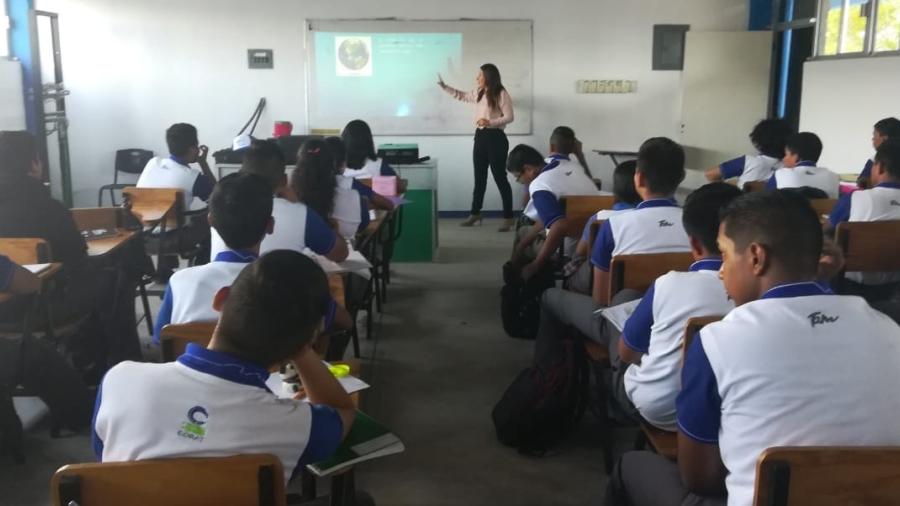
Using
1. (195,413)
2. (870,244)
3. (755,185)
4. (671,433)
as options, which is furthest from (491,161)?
(195,413)

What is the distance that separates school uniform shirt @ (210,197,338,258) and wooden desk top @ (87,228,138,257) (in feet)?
2.30

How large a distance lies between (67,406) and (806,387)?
9.27 ft

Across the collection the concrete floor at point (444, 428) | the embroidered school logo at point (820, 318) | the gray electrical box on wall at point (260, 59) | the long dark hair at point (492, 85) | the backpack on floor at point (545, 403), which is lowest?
the concrete floor at point (444, 428)

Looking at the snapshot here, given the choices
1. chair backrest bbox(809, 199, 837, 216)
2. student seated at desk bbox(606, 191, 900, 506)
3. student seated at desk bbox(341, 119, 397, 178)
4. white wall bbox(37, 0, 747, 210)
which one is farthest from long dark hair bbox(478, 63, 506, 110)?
student seated at desk bbox(606, 191, 900, 506)

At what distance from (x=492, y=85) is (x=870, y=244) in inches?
195

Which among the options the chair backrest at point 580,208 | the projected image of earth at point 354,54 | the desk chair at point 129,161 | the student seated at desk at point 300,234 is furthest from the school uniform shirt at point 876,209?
the desk chair at point 129,161

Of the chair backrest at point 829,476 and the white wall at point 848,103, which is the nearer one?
the chair backrest at point 829,476

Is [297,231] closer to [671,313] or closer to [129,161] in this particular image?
[671,313]

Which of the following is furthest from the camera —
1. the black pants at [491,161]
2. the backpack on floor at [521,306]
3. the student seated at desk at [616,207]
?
the black pants at [491,161]

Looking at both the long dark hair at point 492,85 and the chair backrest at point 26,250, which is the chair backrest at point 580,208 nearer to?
the chair backrest at point 26,250

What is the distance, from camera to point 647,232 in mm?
2973

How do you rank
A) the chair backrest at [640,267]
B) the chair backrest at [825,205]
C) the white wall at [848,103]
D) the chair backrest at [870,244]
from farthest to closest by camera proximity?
the white wall at [848,103] < the chair backrest at [825,205] < the chair backrest at [870,244] < the chair backrest at [640,267]

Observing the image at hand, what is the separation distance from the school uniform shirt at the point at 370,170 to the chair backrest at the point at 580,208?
5.46 feet

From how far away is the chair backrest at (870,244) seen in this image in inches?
128
